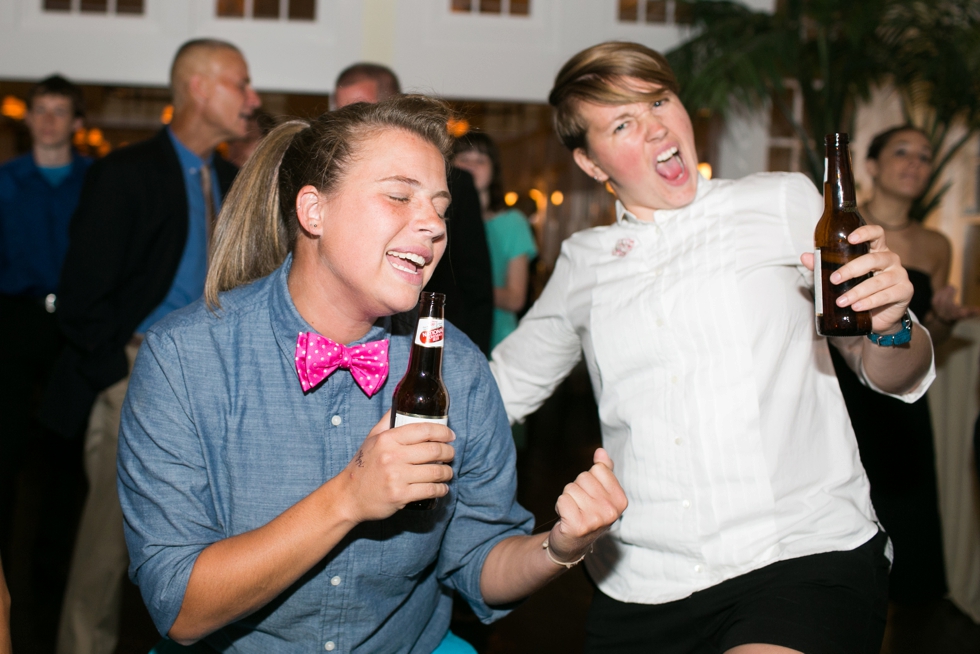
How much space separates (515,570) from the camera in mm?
1467

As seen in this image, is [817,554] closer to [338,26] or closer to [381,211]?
[381,211]

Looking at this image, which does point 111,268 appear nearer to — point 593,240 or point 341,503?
point 593,240

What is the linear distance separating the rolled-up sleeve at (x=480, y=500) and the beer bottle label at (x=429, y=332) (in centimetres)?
29

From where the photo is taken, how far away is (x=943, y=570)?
353 cm

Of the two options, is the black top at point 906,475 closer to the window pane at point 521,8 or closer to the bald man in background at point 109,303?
the window pane at point 521,8

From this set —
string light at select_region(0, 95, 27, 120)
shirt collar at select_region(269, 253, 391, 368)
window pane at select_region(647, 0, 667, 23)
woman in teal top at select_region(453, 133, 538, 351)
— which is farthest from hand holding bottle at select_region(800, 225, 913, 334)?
string light at select_region(0, 95, 27, 120)

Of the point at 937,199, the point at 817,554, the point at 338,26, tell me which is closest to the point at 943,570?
the point at 937,199

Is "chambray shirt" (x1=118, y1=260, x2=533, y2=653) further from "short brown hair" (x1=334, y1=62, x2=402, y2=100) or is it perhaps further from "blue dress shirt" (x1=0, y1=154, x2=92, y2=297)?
"blue dress shirt" (x1=0, y1=154, x2=92, y2=297)

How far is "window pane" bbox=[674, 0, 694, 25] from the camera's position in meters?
4.16

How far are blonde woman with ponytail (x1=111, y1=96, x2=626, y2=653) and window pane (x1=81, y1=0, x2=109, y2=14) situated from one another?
307cm

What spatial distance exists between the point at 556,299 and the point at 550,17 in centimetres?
270

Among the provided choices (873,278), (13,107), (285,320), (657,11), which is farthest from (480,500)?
(13,107)

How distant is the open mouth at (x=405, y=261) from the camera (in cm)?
138

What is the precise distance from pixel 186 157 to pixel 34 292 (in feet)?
4.11
